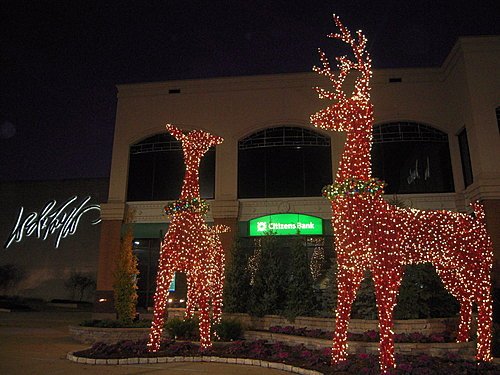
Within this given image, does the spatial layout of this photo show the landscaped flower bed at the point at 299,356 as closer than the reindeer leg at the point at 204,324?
Yes

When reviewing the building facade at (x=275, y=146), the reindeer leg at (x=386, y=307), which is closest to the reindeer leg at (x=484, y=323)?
the reindeer leg at (x=386, y=307)

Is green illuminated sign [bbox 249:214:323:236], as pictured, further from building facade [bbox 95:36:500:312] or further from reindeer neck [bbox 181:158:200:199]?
reindeer neck [bbox 181:158:200:199]

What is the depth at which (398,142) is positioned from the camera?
52.7 feet

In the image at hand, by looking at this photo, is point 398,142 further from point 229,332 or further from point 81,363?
point 81,363

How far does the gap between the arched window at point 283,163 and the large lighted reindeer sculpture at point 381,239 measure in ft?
27.8

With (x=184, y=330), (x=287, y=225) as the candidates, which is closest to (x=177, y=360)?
(x=184, y=330)

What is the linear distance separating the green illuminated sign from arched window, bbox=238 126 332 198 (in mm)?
870

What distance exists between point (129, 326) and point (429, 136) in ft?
41.8

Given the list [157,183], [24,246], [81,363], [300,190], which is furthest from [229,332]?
[24,246]

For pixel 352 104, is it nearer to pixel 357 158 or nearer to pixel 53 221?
pixel 357 158

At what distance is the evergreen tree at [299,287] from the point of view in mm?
11148

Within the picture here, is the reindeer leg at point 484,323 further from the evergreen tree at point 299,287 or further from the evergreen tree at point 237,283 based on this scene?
the evergreen tree at point 237,283

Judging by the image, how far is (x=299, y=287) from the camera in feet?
37.4

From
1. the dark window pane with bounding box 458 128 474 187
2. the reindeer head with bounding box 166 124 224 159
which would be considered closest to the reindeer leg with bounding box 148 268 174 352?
the reindeer head with bounding box 166 124 224 159
